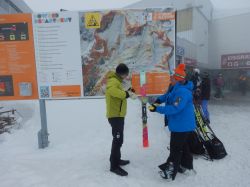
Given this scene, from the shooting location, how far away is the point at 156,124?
23.8 ft

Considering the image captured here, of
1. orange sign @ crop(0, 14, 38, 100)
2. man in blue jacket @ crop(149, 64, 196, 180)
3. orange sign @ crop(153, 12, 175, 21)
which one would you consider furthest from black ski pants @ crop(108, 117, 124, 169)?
orange sign @ crop(153, 12, 175, 21)

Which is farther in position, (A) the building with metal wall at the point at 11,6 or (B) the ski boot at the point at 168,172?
(A) the building with metal wall at the point at 11,6

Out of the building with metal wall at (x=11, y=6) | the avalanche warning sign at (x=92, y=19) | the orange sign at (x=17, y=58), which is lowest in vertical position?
the orange sign at (x=17, y=58)

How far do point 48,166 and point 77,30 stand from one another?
2.84 m

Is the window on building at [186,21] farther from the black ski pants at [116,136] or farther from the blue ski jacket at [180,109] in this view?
the black ski pants at [116,136]

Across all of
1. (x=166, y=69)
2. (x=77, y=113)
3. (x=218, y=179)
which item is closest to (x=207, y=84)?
(x=166, y=69)

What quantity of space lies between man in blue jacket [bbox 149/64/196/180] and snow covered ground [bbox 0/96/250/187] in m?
0.27

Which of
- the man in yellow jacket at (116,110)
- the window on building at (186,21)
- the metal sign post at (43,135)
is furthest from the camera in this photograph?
the window on building at (186,21)

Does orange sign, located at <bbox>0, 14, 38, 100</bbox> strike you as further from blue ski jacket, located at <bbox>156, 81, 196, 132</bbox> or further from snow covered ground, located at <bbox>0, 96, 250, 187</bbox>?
blue ski jacket, located at <bbox>156, 81, 196, 132</bbox>

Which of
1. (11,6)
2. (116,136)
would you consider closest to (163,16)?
(116,136)

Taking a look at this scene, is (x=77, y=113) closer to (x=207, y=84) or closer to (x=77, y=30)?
(x=77, y=30)

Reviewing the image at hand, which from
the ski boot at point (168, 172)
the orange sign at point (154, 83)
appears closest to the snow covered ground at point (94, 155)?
the ski boot at point (168, 172)

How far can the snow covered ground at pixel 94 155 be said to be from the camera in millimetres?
4148

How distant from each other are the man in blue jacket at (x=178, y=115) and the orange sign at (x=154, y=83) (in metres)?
1.49
